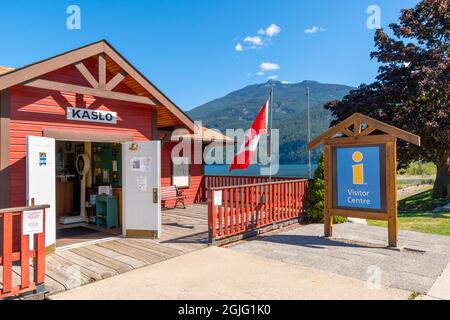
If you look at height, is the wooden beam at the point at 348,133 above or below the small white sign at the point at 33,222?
above

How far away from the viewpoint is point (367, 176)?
662 cm

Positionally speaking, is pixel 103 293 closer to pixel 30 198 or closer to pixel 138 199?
pixel 30 198

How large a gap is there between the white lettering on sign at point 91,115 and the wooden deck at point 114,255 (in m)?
2.60

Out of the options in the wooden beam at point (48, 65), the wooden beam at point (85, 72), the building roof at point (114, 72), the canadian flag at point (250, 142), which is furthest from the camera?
the canadian flag at point (250, 142)

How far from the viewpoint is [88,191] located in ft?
29.6

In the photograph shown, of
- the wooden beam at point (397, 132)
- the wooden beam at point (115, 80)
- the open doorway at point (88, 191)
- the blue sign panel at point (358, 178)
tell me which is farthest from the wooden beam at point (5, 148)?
the wooden beam at point (397, 132)

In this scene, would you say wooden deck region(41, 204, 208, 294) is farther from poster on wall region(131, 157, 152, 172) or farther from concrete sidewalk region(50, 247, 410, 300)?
poster on wall region(131, 157, 152, 172)

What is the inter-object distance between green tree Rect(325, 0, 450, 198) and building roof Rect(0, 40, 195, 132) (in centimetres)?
1006

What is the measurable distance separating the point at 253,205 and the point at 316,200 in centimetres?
245

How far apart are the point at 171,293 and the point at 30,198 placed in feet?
9.58

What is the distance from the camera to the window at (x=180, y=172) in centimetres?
1189

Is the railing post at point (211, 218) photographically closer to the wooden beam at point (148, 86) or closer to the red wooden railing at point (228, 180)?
the wooden beam at point (148, 86)

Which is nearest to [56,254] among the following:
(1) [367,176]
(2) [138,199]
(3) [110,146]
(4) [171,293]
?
(2) [138,199]

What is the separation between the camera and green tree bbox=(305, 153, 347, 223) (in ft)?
28.9
